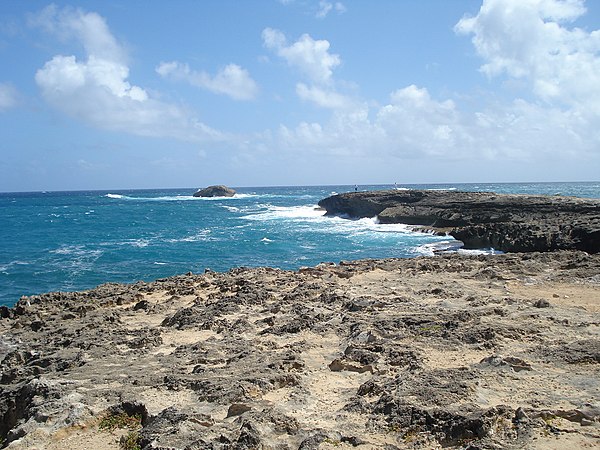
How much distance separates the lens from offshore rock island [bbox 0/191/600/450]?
6.54m

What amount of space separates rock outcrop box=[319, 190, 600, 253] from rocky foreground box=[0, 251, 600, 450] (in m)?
13.1

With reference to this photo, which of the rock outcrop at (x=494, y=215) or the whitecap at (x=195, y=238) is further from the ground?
the rock outcrop at (x=494, y=215)

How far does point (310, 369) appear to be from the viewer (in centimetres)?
911

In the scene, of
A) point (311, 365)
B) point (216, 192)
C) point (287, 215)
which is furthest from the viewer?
point (216, 192)

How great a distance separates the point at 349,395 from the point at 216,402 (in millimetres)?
2211

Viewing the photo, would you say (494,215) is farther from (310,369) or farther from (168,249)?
(310,369)

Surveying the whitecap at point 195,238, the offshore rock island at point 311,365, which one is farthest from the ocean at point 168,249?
the offshore rock island at point 311,365

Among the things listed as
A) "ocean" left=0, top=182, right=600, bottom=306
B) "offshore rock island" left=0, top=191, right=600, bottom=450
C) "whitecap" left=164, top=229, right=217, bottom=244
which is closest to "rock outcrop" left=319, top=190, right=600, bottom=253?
"ocean" left=0, top=182, right=600, bottom=306

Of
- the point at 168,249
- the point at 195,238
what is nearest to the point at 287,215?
the point at 195,238

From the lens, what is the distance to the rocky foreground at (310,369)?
6523 millimetres

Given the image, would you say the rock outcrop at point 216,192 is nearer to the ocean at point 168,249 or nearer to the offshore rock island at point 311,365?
the ocean at point 168,249

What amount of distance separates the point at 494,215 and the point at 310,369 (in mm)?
37731

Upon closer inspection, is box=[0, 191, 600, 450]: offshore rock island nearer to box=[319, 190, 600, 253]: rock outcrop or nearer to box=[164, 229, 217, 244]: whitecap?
box=[319, 190, 600, 253]: rock outcrop

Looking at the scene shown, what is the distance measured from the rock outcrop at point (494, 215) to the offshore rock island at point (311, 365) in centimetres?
1165
